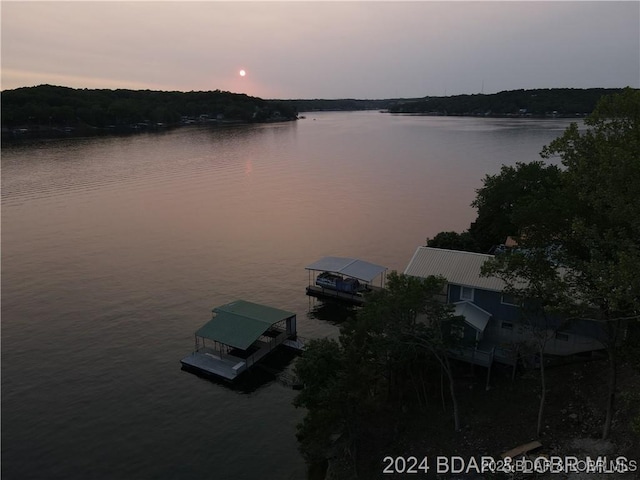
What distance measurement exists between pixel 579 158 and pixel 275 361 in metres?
22.9

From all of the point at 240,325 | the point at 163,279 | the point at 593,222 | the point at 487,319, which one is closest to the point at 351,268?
the point at 240,325

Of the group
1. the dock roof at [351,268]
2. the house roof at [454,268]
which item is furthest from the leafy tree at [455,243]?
the house roof at [454,268]

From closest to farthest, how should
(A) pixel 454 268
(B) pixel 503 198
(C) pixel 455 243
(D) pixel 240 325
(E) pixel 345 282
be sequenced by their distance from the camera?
1. (A) pixel 454 268
2. (D) pixel 240 325
3. (C) pixel 455 243
4. (E) pixel 345 282
5. (B) pixel 503 198

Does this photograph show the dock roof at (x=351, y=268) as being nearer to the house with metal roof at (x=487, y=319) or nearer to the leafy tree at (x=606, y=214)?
the house with metal roof at (x=487, y=319)

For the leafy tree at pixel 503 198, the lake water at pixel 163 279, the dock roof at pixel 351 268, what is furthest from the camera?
the dock roof at pixel 351 268

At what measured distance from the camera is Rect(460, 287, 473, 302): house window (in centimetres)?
2757

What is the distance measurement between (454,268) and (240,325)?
1499 cm

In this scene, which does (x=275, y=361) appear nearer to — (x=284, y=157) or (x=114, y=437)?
(x=114, y=437)

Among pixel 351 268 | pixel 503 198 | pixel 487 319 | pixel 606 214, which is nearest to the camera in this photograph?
pixel 606 214

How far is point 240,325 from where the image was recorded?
104 feet

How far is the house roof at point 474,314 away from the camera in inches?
1006

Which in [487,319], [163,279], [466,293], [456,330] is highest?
[456,330]

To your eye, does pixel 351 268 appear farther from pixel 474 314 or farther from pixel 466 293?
pixel 474 314

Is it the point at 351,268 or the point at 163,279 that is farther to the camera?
the point at 163,279
